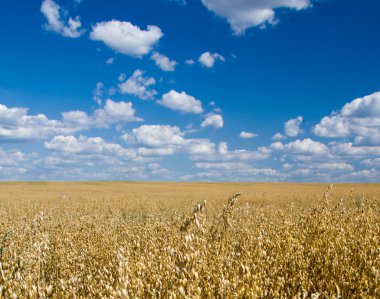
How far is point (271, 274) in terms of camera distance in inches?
156

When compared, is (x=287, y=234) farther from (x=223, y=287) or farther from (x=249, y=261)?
(x=223, y=287)

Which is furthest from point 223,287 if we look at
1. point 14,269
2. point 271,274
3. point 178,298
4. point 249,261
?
point 14,269

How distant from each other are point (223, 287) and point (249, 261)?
43.1 inches

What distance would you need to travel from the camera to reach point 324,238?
5.55 meters

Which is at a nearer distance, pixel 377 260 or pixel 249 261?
pixel 249 261

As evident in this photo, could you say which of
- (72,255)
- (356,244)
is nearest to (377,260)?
(356,244)

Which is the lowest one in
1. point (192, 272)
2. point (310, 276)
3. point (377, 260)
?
point (310, 276)

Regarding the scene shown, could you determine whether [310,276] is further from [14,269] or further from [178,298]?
[14,269]

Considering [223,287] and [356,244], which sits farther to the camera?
[356,244]

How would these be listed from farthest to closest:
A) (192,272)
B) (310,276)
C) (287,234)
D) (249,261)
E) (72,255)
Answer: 1. (72,255)
2. (287,234)
3. (310,276)
4. (249,261)
5. (192,272)

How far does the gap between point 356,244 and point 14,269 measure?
13.7ft

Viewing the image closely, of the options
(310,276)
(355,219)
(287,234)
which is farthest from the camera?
(355,219)

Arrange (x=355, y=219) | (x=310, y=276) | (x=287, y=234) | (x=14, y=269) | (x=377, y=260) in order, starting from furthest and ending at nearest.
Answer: (x=355, y=219) < (x=287, y=234) < (x=310, y=276) < (x=377, y=260) < (x=14, y=269)

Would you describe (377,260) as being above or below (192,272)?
below
